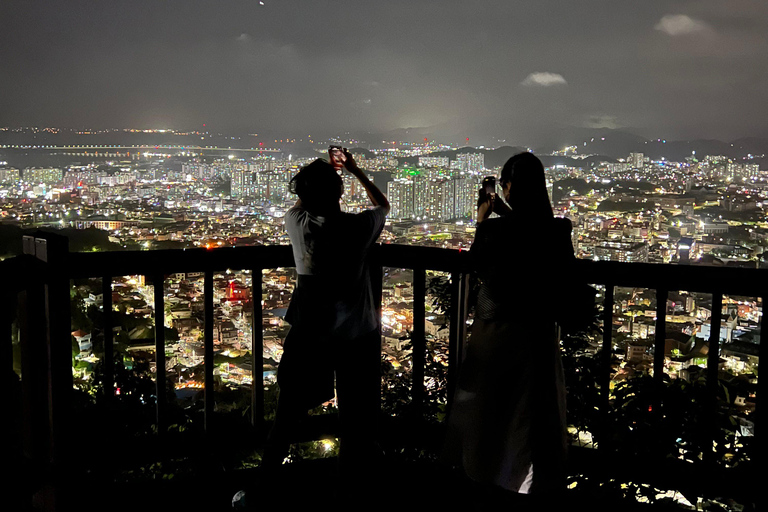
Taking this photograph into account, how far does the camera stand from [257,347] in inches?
113

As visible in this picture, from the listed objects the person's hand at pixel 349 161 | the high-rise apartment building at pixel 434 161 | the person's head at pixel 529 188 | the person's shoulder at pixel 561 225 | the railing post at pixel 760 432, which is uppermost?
the high-rise apartment building at pixel 434 161

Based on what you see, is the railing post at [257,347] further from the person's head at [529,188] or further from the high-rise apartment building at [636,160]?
the high-rise apartment building at [636,160]

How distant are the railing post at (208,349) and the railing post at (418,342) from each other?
1.04 metres

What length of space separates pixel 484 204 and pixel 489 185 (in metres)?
0.10

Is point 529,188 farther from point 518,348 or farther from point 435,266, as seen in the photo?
point 435,266

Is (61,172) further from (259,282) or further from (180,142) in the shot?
(259,282)

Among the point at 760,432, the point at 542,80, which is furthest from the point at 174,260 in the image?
the point at 542,80

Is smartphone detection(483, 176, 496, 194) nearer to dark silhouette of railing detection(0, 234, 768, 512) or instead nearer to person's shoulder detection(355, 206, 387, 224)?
dark silhouette of railing detection(0, 234, 768, 512)

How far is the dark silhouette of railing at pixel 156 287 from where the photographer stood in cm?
233

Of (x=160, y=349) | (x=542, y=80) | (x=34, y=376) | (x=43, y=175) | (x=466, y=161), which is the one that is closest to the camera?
(x=34, y=376)

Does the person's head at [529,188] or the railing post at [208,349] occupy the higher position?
the person's head at [529,188]

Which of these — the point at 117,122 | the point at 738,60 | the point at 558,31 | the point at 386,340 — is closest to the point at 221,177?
the point at 117,122

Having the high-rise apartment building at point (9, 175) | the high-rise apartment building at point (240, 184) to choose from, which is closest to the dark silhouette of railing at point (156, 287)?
the high-rise apartment building at point (240, 184)

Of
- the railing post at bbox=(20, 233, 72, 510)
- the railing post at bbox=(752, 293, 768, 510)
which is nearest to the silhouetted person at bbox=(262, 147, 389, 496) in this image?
the railing post at bbox=(20, 233, 72, 510)
